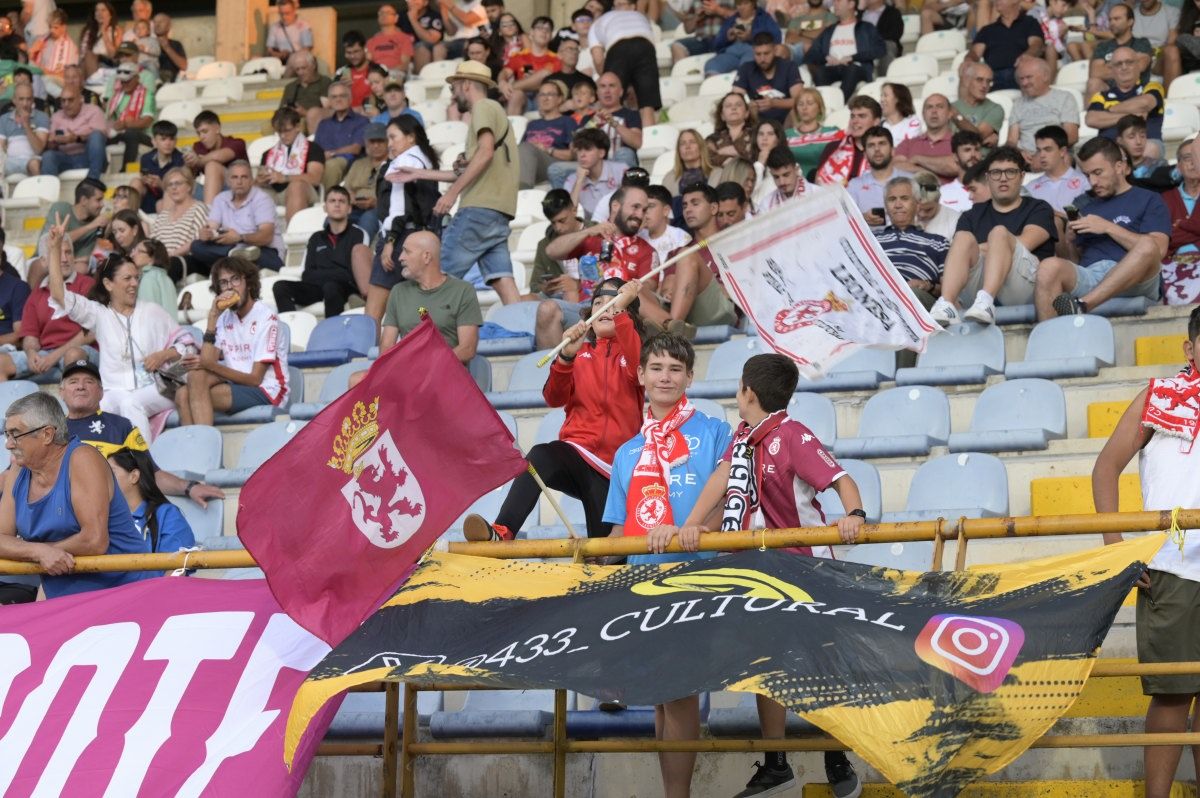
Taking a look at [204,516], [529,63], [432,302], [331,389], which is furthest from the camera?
[529,63]

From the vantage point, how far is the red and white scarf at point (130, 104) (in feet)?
50.9

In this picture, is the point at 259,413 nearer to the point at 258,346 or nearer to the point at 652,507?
the point at 258,346

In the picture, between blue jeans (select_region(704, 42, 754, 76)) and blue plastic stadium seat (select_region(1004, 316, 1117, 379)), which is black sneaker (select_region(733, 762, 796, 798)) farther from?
blue jeans (select_region(704, 42, 754, 76))

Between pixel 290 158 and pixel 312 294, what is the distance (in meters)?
2.54

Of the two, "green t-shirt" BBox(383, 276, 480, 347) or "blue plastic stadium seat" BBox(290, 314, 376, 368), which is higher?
"green t-shirt" BBox(383, 276, 480, 347)

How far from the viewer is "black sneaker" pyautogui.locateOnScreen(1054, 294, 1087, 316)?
311 inches

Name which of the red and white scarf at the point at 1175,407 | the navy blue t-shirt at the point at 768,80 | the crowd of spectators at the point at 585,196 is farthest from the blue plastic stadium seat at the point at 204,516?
the navy blue t-shirt at the point at 768,80

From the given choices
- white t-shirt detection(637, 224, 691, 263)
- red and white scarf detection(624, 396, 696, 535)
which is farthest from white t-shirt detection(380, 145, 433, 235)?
red and white scarf detection(624, 396, 696, 535)

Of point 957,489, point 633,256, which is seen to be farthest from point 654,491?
point 633,256

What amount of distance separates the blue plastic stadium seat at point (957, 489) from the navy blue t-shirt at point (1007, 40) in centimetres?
590

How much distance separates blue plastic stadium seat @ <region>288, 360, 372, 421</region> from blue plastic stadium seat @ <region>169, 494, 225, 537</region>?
95cm

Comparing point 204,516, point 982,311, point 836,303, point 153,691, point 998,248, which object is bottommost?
point 204,516

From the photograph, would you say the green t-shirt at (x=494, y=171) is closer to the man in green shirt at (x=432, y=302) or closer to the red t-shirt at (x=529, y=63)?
the man in green shirt at (x=432, y=302)

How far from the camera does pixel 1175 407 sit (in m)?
4.70
